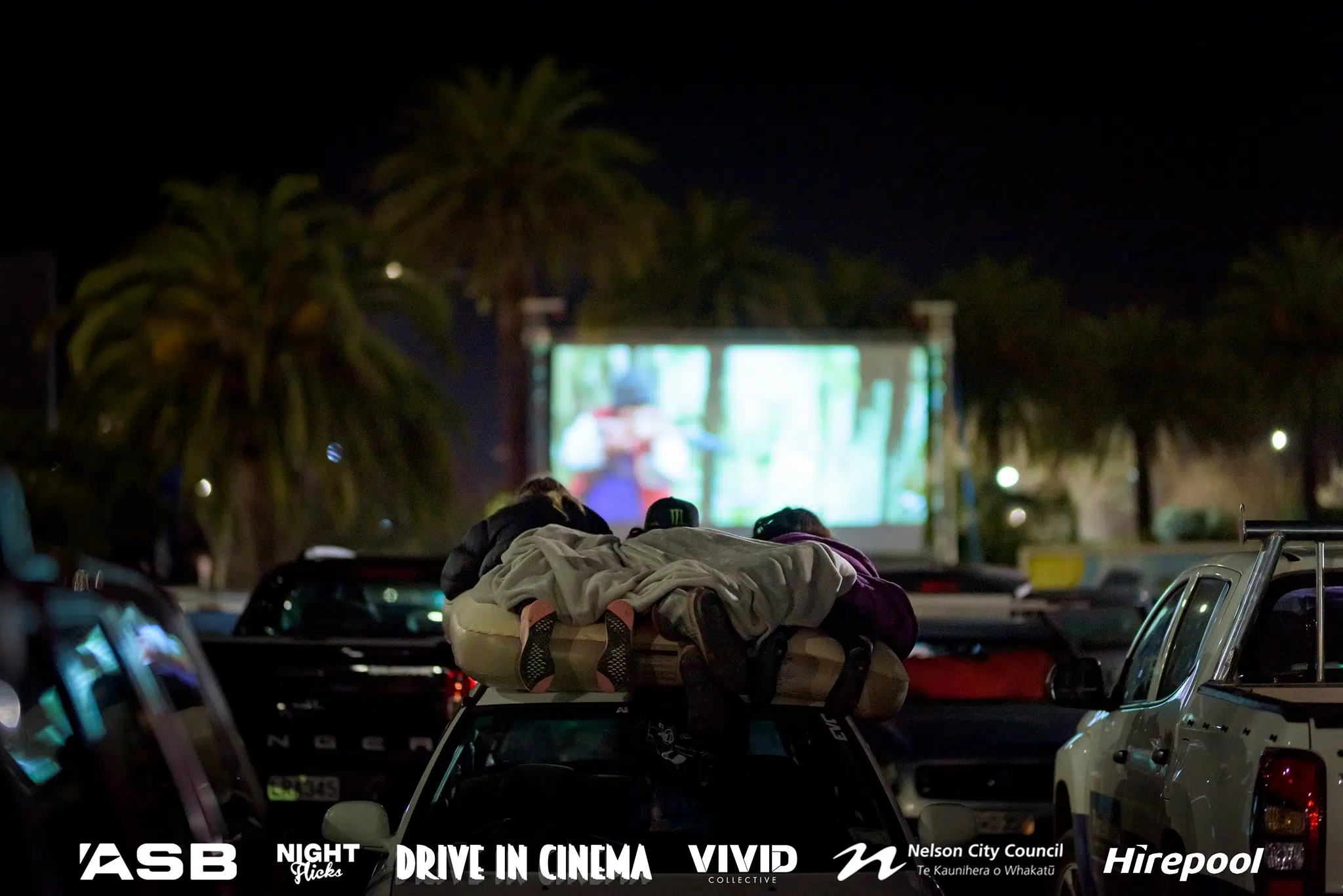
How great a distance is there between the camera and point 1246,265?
47.4 metres

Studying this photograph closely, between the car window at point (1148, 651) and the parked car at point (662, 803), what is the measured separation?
5.82ft

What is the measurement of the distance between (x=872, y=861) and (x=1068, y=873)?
99.6 inches

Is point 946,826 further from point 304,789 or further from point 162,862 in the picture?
point 304,789

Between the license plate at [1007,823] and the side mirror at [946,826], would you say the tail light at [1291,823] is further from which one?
the license plate at [1007,823]

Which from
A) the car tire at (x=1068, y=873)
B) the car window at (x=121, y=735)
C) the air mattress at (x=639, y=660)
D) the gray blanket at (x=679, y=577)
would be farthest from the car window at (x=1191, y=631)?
the car window at (x=121, y=735)

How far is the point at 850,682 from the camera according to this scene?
499 cm

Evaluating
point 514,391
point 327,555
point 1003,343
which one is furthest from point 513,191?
point 327,555

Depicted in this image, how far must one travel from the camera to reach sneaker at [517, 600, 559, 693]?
4895 mm

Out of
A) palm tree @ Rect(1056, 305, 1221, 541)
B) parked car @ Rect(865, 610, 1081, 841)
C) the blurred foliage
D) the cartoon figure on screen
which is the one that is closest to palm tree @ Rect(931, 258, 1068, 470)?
palm tree @ Rect(1056, 305, 1221, 541)

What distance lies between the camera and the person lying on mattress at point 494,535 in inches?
224

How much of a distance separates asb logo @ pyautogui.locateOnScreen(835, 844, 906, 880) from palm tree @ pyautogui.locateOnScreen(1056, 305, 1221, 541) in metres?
46.9

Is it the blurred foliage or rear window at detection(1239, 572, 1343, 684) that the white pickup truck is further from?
the blurred foliage

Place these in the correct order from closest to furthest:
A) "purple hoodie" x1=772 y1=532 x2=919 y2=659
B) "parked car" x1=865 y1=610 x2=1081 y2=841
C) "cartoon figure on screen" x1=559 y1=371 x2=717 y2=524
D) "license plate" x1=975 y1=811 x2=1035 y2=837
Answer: "purple hoodie" x1=772 y1=532 x2=919 y2=659 < "license plate" x1=975 y1=811 x2=1035 y2=837 < "parked car" x1=865 y1=610 x2=1081 y2=841 < "cartoon figure on screen" x1=559 y1=371 x2=717 y2=524

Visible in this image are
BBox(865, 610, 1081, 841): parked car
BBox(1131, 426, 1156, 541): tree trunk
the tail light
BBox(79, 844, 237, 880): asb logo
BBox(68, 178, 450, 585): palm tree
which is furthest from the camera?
BBox(1131, 426, 1156, 541): tree trunk
